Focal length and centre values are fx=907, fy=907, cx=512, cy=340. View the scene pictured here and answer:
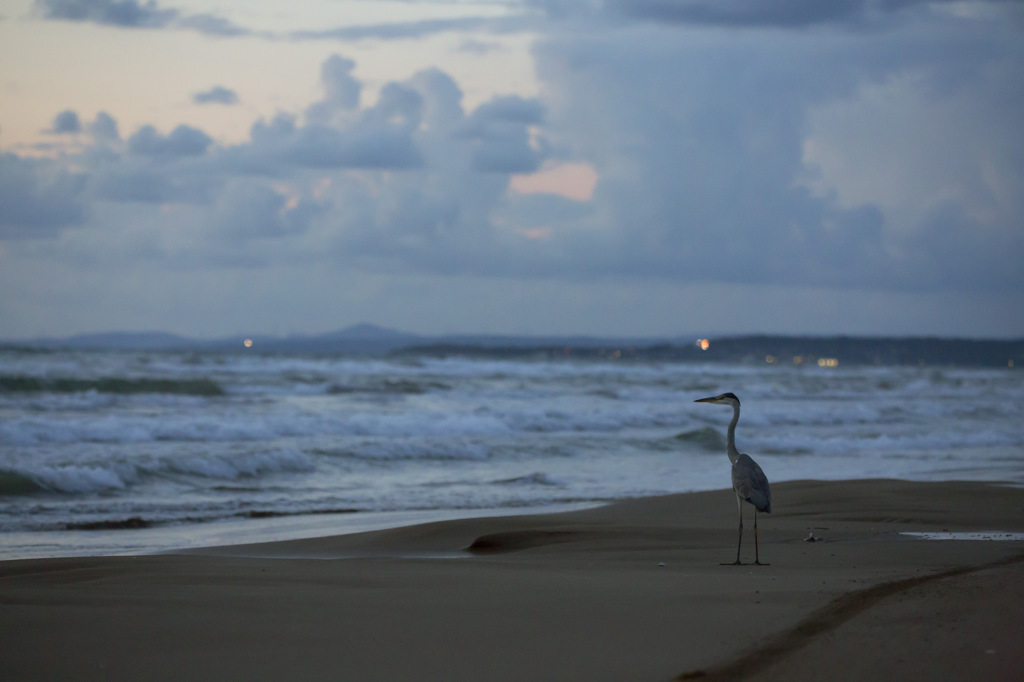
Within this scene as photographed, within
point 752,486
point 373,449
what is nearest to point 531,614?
point 752,486

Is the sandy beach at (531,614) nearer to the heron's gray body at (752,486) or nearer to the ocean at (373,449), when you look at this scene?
the heron's gray body at (752,486)

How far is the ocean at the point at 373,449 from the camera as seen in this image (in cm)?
1102

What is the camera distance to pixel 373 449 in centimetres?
1694

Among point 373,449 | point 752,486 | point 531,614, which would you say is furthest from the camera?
point 373,449

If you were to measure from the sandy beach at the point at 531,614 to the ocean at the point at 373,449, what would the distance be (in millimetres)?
2918

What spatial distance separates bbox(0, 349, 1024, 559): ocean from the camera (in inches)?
434

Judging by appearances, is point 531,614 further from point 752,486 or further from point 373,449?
point 373,449

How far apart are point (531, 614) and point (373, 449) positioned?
1209cm

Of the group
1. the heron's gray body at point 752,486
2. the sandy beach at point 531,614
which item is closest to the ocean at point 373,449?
the sandy beach at point 531,614

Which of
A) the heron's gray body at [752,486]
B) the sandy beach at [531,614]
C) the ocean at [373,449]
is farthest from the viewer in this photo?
Result: the ocean at [373,449]

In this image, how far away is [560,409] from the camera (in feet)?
87.1

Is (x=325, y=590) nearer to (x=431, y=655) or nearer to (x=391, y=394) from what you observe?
(x=431, y=655)

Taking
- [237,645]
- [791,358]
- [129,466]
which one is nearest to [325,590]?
[237,645]

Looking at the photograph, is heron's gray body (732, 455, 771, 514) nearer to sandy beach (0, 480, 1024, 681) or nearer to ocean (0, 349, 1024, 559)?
sandy beach (0, 480, 1024, 681)
